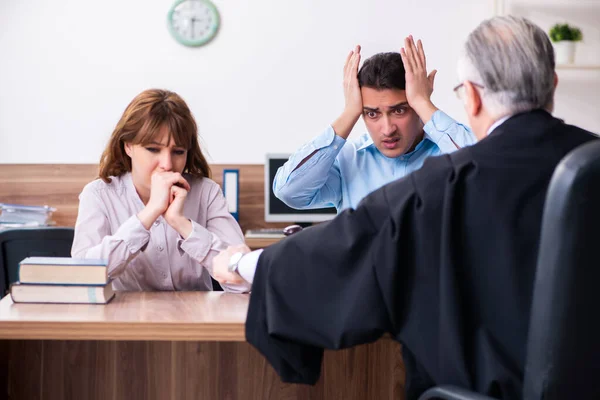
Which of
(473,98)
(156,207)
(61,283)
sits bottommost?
(61,283)

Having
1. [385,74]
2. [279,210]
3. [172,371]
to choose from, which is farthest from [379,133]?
[279,210]

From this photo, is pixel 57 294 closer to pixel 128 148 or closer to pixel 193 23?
pixel 128 148

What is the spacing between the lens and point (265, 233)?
4387mm

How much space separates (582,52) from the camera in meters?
4.75

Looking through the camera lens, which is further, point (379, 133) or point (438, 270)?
point (379, 133)

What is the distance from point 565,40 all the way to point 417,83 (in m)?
2.60

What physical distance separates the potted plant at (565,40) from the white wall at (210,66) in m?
0.57

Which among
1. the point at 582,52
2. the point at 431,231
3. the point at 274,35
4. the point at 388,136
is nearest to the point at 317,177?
the point at 388,136

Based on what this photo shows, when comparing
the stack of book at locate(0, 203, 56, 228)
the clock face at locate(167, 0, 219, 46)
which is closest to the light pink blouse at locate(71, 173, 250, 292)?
the stack of book at locate(0, 203, 56, 228)

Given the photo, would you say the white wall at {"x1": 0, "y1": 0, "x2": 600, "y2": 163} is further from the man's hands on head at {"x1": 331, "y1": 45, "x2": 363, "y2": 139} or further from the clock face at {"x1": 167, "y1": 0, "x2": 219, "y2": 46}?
the man's hands on head at {"x1": 331, "y1": 45, "x2": 363, "y2": 139}

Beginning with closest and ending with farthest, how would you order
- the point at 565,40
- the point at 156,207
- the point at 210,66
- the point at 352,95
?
the point at 156,207 → the point at 352,95 → the point at 565,40 → the point at 210,66

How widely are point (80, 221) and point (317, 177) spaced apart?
763 millimetres

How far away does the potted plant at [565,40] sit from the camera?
4523 mm

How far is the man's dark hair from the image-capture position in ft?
7.61
